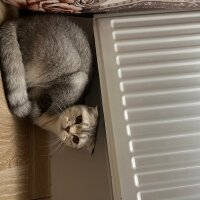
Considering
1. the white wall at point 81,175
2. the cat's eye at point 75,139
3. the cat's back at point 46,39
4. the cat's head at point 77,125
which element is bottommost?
the white wall at point 81,175

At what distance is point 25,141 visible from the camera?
1.13 metres

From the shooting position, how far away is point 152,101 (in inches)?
41.2

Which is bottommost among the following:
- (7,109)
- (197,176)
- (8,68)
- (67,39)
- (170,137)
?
(197,176)

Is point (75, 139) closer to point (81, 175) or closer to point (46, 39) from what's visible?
point (81, 175)

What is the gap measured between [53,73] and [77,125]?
0.19 metres

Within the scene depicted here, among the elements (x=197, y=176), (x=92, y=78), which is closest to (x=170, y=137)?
(x=197, y=176)

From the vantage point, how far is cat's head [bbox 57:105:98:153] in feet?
3.60

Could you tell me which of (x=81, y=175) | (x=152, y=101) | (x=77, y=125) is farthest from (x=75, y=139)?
(x=152, y=101)

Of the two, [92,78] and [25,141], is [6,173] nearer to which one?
[25,141]

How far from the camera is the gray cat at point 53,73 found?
108 centimetres

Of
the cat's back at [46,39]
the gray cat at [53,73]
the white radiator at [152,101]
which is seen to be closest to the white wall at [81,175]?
the gray cat at [53,73]

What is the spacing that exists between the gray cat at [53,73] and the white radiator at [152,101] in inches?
3.8

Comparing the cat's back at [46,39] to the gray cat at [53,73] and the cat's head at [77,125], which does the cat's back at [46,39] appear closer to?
the gray cat at [53,73]

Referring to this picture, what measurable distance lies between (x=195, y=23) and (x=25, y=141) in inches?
27.2
